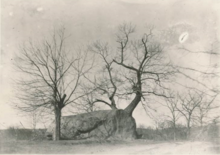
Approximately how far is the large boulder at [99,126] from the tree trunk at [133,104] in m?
0.49

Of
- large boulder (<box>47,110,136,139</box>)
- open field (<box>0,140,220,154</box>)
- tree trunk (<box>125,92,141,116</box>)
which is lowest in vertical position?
open field (<box>0,140,220,154</box>)

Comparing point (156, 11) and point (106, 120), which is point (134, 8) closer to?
point (156, 11)

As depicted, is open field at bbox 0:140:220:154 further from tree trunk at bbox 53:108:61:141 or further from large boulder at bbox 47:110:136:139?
large boulder at bbox 47:110:136:139

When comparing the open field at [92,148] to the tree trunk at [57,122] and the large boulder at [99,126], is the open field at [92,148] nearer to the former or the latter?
the tree trunk at [57,122]

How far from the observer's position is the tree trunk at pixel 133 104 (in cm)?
1823

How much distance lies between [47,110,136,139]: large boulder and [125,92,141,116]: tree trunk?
49 cm

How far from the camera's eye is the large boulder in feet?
56.5

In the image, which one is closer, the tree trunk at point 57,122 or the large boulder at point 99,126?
the tree trunk at point 57,122

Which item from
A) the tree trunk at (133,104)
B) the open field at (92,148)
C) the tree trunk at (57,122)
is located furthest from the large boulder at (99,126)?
the open field at (92,148)

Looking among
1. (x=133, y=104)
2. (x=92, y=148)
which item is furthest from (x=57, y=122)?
(x=133, y=104)

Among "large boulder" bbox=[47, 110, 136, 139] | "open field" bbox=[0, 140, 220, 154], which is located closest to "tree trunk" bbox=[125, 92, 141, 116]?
"large boulder" bbox=[47, 110, 136, 139]

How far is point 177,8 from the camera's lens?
46.0ft

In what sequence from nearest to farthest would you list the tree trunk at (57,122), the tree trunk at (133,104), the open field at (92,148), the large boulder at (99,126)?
the open field at (92,148)
the tree trunk at (57,122)
the large boulder at (99,126)
the tree trunk at (133,104)

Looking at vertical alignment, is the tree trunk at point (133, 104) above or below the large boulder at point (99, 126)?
above
